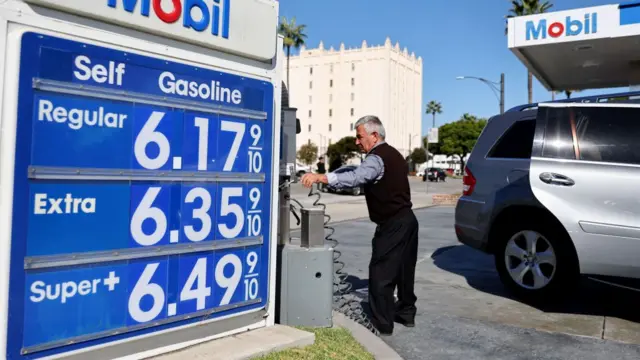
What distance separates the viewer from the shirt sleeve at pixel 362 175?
4.38 m

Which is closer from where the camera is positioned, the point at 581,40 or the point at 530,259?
the point at 530,259

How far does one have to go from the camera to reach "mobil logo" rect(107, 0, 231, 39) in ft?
10.5

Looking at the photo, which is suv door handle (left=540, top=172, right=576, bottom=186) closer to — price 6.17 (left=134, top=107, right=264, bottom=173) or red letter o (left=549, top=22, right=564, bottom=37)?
price 6.17 (left=134, top=107, right=264, bottom=173)

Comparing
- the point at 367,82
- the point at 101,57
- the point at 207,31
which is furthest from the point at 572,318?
the point at 367,82

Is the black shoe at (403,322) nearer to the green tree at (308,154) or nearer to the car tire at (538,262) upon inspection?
the car tire at (538,262)

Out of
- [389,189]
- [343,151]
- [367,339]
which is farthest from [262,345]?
[343,151]

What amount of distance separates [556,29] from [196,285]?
33.5 ft

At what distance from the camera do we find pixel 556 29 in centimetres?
1154

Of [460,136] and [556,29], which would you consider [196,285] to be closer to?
[556,29]

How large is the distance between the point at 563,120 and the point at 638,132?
637mm

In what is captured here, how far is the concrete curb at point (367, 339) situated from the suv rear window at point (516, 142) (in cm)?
257

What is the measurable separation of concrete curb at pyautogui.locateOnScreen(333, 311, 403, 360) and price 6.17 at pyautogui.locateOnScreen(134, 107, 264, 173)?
1490mm

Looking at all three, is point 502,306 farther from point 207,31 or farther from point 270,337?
point 207,31

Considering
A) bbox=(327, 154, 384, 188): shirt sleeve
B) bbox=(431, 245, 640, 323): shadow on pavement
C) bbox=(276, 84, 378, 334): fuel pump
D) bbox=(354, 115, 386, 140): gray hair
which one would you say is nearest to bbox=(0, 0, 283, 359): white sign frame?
bbox=(276, 84, 378, 334): fuel pump
